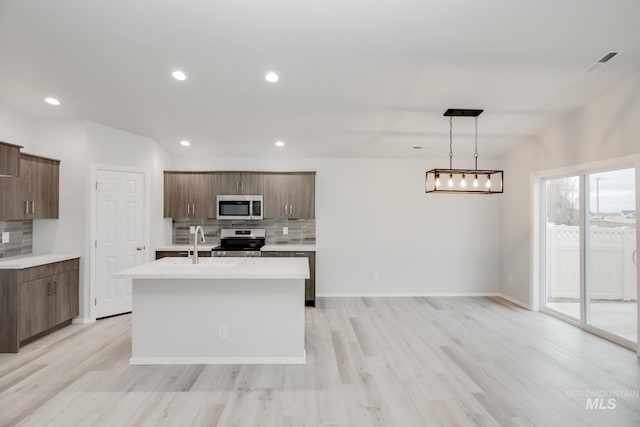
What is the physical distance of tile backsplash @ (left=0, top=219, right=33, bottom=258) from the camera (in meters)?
4.00

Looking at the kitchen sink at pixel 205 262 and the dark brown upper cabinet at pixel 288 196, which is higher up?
the dark brown upper cabinet at pixel 288 196

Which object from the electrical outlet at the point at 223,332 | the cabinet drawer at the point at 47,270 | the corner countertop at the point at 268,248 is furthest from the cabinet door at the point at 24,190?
the electrical outlet at the point at 223,332

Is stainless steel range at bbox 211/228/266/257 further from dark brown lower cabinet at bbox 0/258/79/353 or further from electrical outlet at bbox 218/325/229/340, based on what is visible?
electrical outlet at bbox 218/325/229/340

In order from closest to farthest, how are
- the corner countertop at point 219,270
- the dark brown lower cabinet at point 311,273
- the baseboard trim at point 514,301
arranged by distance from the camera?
the corner countertop at point 219,270
the baseboard trim at point 514,301
the dark brown lower cabinet at point 311,273

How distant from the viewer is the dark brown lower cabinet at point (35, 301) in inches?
139

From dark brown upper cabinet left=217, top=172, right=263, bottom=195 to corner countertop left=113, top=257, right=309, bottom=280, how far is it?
2060mm

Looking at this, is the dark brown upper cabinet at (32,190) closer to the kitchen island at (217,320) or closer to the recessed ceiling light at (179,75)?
the kitchen island at (217,320)

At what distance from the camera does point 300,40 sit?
294 centimetres

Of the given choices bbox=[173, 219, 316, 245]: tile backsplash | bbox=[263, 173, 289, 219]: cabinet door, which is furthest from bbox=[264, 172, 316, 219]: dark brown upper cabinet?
bbox=[173, 219, 316, 245]: tile backsplash

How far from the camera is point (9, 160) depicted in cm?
351

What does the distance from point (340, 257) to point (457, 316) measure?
2087 millimetres

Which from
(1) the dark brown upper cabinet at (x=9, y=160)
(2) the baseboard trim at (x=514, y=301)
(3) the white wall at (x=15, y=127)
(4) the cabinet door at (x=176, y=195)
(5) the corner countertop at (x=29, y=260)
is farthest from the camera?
(4) the cabinet door at (x=176, y=195)

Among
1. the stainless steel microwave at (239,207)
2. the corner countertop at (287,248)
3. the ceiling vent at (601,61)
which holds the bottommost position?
the corner countertop at (287,248)

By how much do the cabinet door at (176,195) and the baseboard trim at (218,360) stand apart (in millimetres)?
2778
